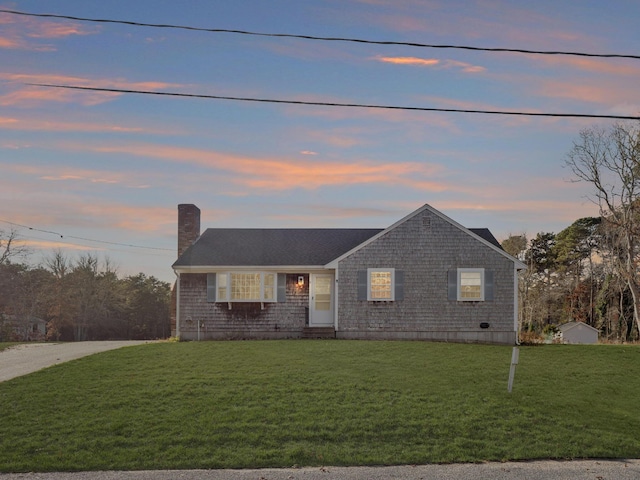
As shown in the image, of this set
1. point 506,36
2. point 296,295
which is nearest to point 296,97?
point 506,36

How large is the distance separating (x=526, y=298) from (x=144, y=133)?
1375 inches

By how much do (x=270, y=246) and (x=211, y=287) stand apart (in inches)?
133

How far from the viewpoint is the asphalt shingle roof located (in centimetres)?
2688

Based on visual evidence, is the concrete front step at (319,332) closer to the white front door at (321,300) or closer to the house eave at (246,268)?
the white front door at (321,300)

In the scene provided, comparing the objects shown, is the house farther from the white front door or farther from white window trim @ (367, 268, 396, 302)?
the white front door

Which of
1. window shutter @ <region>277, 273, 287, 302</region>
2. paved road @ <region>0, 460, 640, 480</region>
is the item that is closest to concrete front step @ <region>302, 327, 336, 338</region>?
window shutter @ <region>277, 273, 287, 302</region>

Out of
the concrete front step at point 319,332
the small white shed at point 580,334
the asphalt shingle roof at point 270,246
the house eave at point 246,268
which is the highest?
the asphalt shingle roof at point 270,246

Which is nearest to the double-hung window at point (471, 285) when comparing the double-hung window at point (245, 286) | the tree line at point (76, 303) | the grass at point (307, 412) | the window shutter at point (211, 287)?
the grass at point (307, 412)

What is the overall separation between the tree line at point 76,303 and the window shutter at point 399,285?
113 ft

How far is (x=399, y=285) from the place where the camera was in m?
25.7

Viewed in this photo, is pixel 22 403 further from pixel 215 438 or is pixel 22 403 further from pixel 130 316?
pixel 130 316

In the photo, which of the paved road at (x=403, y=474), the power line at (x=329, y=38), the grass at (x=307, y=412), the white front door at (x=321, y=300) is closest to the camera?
the paved road at (x=403, y=474)

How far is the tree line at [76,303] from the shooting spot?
51688mm

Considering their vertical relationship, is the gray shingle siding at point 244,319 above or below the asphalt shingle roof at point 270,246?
below
